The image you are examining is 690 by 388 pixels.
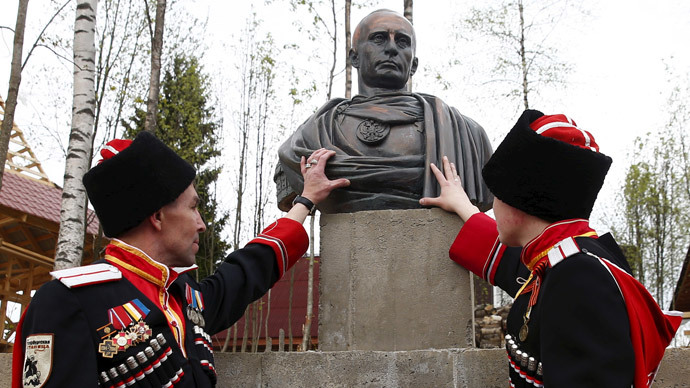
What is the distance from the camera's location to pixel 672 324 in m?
2.42

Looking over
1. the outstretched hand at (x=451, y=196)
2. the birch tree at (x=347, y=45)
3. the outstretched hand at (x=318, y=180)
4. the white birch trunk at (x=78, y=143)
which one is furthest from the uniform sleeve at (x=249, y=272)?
the birch tree at (x=347, y=45)

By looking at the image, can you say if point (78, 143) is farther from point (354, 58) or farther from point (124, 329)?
point (124, 329)

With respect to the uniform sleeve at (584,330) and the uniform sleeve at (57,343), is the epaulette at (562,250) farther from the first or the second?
the uniform sleeve at (57,343)

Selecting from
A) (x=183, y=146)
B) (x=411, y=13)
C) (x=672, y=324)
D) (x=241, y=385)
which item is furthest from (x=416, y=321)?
(x=183, y=146)

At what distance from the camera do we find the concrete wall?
333cm

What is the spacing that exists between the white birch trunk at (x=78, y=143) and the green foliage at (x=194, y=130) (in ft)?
19.4

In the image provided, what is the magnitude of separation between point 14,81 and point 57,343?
6.80 m

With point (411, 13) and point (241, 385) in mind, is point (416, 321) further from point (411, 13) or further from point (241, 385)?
point (411, 13)

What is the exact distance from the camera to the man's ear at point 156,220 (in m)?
2.88

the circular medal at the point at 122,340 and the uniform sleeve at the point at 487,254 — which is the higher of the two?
the uniform sleeve at the point at 487,254

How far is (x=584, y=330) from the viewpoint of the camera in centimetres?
219

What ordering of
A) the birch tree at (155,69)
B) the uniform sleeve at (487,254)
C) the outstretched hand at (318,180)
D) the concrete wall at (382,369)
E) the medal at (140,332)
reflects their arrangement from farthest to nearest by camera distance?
the birch tree at (155,69), the outstretched hand at (318,180), the uniform sleeve at (487,254), the concrete wall at (382,369), the medal at (140,332)

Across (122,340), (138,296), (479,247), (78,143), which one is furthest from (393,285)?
(78,143)

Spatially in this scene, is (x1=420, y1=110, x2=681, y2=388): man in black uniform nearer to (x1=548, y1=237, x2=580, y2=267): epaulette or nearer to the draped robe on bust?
(x1=548, y1=237, x2=580, y2=267): epaulette
